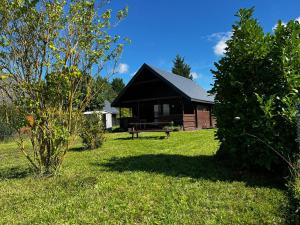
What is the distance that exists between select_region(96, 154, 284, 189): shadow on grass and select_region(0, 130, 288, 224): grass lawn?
2 cm

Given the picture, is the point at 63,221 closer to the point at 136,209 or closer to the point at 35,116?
the point at 136,209

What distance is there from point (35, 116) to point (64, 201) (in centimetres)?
229

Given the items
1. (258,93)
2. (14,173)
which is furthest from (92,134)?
(258,93)

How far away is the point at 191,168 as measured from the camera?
6.82 meters

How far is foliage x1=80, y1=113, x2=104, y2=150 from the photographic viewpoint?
1158 cm

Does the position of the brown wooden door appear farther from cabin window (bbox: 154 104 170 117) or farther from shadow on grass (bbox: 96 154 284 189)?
shadow on grass (bbox: 96 154 284 189)

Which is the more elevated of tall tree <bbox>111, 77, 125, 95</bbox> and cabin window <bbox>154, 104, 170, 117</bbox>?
tall tree <bbox>111, 77, 125, 95</bbox>

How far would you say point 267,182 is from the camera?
217 inches

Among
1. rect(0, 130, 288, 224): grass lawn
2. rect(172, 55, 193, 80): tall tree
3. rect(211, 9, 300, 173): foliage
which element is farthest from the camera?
rect(172, 55, 193, 80): tall tree

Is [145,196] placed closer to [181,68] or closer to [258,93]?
[258,93]

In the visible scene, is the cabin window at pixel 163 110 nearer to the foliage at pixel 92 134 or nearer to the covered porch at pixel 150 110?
the covered porch at pixel 150 110

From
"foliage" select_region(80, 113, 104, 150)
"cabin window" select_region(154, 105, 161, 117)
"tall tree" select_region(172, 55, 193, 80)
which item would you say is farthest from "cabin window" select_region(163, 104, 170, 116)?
"tall tree" select_region(172, 55, 193, 80)

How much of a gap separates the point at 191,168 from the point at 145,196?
86.2 inches

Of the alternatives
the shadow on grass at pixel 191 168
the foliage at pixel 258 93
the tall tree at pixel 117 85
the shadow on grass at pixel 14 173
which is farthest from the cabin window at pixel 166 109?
the tall tree at pixel 117 85
